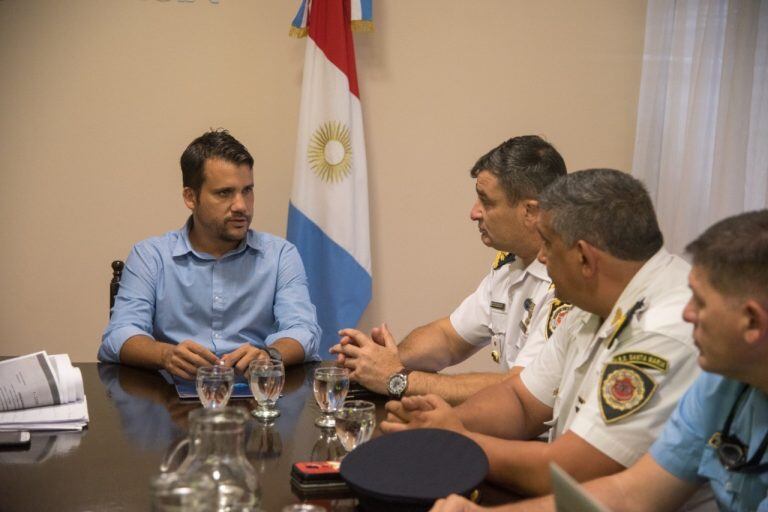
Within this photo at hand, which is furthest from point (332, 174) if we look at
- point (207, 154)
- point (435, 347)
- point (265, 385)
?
point (265, 385)

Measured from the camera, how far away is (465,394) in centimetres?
253

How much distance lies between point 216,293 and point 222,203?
319mm

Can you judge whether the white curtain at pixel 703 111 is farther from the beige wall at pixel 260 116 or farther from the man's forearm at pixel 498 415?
the man's forearm at pixel 498 415

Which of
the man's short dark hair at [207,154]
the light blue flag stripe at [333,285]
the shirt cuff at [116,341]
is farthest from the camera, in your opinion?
the light blue flag stripe at [333,285]

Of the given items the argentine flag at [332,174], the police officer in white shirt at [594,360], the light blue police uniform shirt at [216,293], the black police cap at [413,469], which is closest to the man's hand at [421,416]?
the police officer in white shirt at [594,360]

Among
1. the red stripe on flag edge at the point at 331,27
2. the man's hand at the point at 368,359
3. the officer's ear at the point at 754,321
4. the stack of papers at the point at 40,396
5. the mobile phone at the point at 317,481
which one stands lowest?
the man's hand at the point at 368,359

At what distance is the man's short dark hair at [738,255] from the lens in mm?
1449

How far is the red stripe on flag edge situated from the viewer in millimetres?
4203

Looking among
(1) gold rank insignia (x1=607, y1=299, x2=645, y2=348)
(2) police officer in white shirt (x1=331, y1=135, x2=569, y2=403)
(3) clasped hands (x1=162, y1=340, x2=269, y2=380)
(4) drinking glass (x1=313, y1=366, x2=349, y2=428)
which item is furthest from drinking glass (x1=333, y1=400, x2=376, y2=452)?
(3) clasped hands (x1=162, y1=340, x2=269, y2=380)

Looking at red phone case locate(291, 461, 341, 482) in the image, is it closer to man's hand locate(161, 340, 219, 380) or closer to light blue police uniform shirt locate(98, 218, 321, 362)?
man's hand locate(161, 340, 219, 380)

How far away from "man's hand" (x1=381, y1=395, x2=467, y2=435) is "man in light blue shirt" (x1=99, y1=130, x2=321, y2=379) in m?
0.94

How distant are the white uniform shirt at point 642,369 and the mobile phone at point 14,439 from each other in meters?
1.14

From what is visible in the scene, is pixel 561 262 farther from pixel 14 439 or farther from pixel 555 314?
pixel 14 439

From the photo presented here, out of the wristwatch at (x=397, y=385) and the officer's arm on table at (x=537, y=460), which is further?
the wristwatch at (x=397, y=385)
